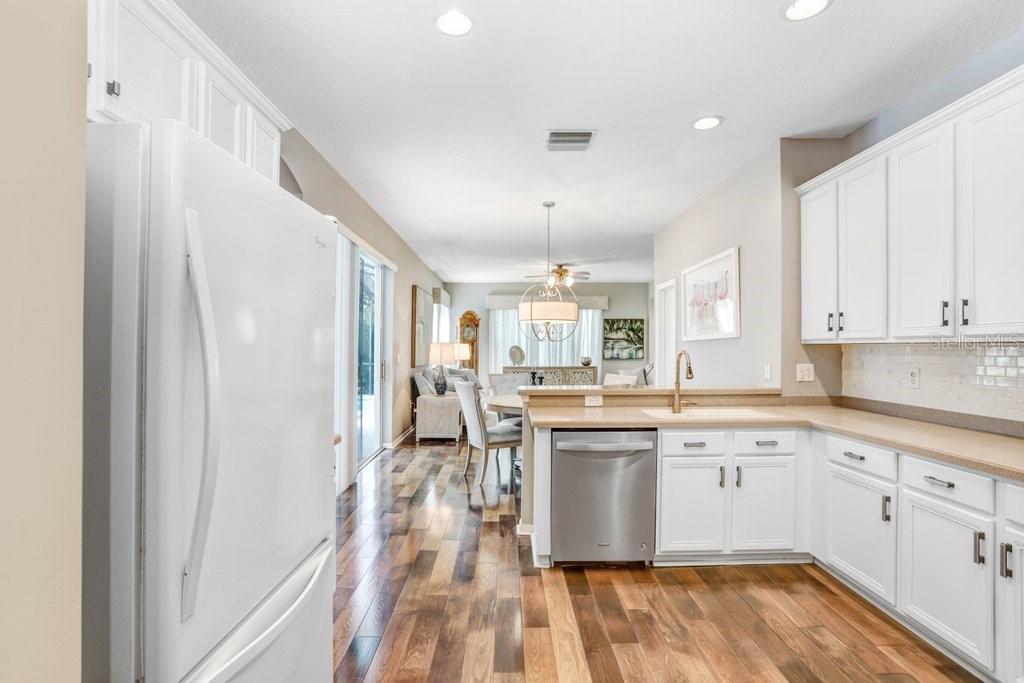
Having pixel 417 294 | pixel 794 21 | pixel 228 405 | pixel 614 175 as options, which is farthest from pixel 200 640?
pixel 417 294

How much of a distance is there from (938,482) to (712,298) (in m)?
2.60

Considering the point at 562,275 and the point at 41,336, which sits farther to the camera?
the point at 562,275

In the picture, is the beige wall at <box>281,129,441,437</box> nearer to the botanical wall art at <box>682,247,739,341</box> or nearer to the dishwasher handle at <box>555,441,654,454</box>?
the dishwasher handle at <box>555,441,654,454</box>

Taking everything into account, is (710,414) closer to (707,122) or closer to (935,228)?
(935,228)

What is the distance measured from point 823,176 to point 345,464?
403 cm

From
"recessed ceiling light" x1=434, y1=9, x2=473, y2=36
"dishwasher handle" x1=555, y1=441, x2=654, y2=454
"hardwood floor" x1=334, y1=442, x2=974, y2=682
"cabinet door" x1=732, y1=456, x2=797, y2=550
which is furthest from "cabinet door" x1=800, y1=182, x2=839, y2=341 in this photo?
"recessed ceiling light" x1=434, y1=9, x2=473, y2=36

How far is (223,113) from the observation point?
208 cm

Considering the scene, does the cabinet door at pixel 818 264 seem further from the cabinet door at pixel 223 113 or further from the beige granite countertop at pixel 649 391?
the cabinet door at pixel 223 113

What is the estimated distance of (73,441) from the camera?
2.16ft

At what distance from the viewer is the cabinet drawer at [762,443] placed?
290cm

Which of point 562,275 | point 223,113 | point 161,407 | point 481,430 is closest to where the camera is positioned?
point 161,407

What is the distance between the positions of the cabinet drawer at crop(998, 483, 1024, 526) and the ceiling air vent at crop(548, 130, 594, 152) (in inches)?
103

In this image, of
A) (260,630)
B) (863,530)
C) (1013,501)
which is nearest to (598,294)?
(863,530)

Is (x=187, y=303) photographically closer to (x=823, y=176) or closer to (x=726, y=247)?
(x=823, y=176)
